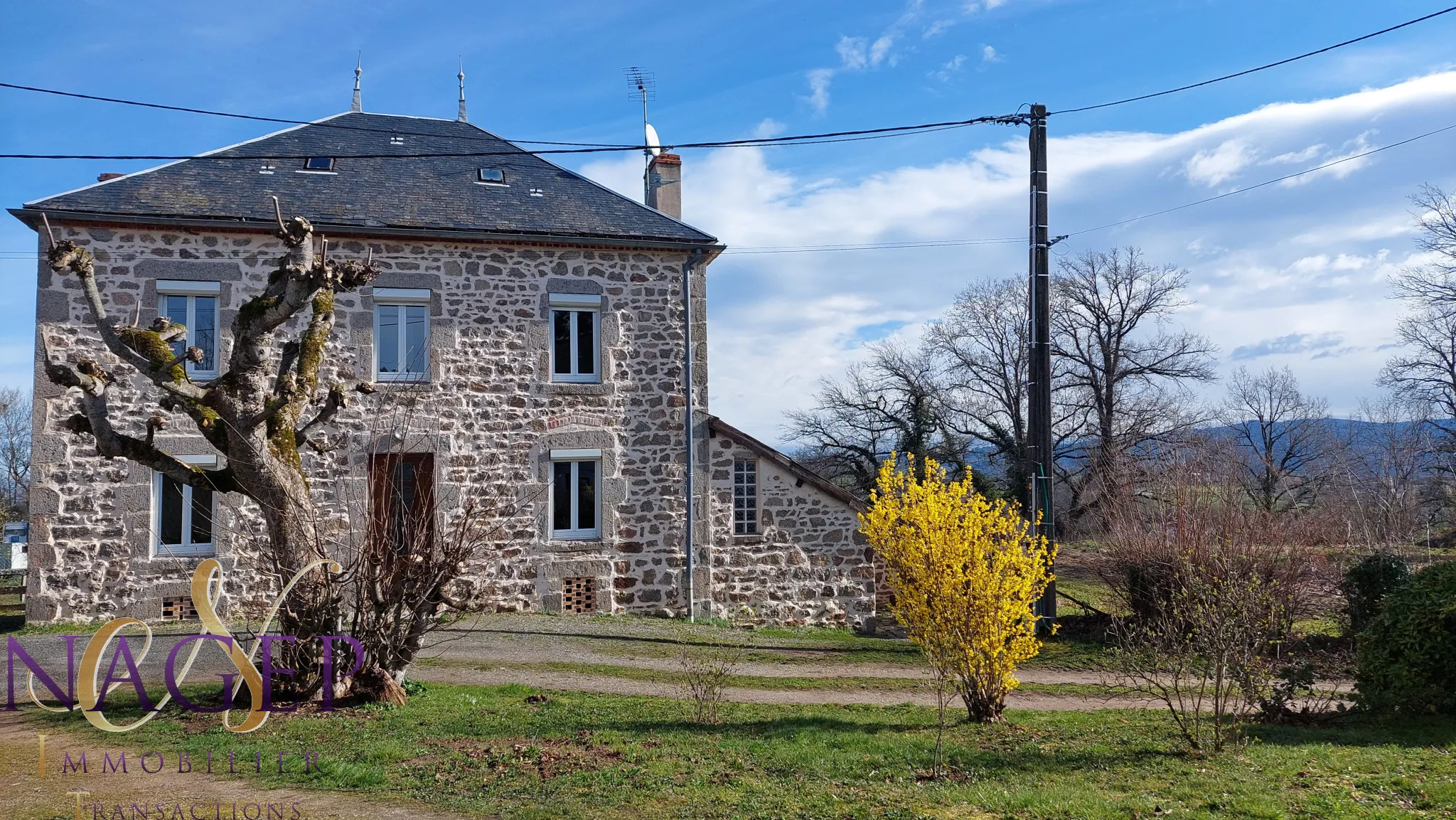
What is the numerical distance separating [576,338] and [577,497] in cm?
248

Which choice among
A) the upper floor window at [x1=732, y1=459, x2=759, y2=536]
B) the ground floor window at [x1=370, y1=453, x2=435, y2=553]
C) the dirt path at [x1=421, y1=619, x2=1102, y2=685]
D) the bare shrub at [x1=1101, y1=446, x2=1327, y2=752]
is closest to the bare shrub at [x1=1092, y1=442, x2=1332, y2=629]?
the bare shrub at [x1=1101, y1=446, x2=1327, y2=752]

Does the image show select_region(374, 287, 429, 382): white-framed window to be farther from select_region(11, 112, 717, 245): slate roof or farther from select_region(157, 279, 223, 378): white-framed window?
select_region(157, 279, 223, 378): white-framed window

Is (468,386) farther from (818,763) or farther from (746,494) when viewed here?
(818,763)

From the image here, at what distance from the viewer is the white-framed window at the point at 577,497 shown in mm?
14766

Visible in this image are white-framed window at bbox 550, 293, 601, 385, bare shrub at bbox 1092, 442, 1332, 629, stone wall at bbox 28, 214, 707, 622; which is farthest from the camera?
white-framed window at bbox 550, 293, 601, 385

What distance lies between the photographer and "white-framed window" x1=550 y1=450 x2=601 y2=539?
14.8 meters

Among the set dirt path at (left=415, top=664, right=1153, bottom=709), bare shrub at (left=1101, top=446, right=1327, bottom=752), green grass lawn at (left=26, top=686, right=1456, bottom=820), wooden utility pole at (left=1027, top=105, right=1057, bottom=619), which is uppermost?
wooden utility pole at (left=1027, top=105, right=1057, bottom=619)

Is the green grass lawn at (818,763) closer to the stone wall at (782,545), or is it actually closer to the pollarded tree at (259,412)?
the pollarded tree at (259,412)

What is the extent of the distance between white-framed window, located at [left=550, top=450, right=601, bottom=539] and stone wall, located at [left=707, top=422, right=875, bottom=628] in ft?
5.92

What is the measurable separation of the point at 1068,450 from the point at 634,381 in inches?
665

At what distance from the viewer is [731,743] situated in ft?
23.2

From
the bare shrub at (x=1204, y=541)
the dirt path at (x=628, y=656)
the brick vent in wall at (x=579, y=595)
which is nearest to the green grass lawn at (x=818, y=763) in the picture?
the dirt path at (x=628, y=656)

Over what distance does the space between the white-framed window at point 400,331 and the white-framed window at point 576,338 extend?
1890 mm

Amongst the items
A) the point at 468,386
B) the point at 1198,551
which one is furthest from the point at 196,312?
the point at 1198,551
